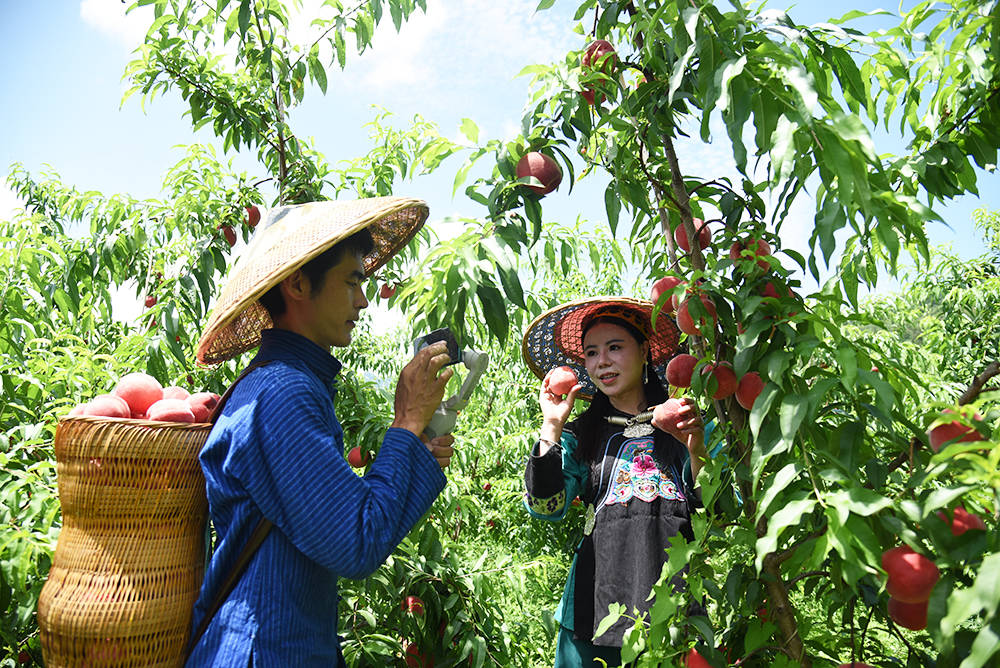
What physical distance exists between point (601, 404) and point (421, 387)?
963mm

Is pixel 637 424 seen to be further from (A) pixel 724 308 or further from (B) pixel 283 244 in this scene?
(B) pixel 283 244

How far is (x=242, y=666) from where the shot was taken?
1000 mm

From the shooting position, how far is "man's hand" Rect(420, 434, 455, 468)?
4.08ft

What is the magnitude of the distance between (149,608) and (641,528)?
3.69ft

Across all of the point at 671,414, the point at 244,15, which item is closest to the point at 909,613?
the point at 671,414

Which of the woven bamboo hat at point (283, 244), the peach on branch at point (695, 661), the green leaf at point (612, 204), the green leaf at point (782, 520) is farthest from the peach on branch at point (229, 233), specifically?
the green leaf at point (782, 520)

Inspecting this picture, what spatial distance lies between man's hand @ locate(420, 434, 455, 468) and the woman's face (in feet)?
2.83

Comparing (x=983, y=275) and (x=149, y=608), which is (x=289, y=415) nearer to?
(x=149, y=608)

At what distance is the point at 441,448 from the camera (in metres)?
1.25

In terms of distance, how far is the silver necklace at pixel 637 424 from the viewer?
Result: 1.89 m

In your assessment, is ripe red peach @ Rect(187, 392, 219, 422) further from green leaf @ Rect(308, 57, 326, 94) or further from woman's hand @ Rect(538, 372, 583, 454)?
green leaf @ Rect(308, 57, 326, 94)

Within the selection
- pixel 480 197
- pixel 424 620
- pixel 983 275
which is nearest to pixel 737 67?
pixel 480 197

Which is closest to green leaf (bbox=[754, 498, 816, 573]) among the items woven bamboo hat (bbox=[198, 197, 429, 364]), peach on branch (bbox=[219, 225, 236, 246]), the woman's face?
woven bamboo hat (bbox=[198, 197, 429, 364])

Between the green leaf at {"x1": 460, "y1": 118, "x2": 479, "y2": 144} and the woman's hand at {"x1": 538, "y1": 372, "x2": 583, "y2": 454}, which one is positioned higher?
the green leaf at {"x1": 460, "y1": 118, "x2": 479, "y2": 144}
